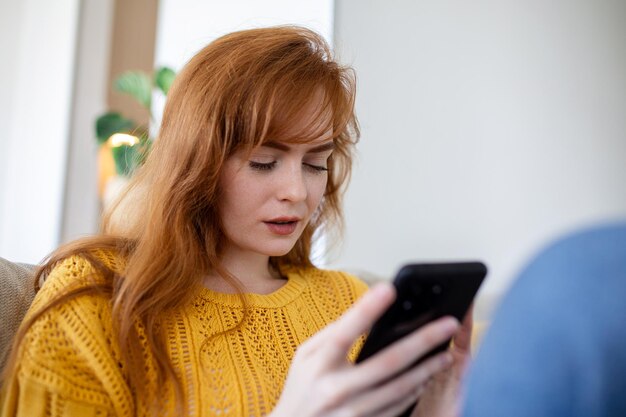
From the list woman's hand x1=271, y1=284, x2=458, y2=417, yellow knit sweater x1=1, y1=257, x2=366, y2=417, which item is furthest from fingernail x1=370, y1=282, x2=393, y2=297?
yellow knit sweater x1=1, y1=257, x2=366, y2=417

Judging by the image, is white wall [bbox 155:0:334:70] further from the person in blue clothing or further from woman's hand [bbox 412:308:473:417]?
the person in blue clothing

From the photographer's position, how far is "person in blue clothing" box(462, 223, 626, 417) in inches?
14.1

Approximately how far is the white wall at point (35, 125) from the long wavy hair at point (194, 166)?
2.18 metres

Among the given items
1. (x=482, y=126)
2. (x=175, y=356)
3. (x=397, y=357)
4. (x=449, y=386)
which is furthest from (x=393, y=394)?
(x=482, y=126)

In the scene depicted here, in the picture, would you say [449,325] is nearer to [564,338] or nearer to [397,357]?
[397,357]

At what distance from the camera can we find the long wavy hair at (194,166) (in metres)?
0.98

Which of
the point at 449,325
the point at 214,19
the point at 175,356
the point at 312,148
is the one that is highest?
the point at 214,19

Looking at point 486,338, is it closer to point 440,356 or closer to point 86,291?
point 440,356

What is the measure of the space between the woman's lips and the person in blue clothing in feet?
2.40

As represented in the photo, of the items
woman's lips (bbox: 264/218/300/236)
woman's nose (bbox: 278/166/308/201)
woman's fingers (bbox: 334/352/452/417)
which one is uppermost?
woman's nose (bbox: 278/166/308/201)

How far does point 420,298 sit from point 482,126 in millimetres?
2155

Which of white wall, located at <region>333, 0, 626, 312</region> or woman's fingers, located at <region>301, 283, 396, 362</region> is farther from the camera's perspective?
white wall, located at <region>333, 0, 626, 312</region>

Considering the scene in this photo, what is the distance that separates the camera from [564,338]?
0.37 meters

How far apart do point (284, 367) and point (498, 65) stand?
199 centimetres
